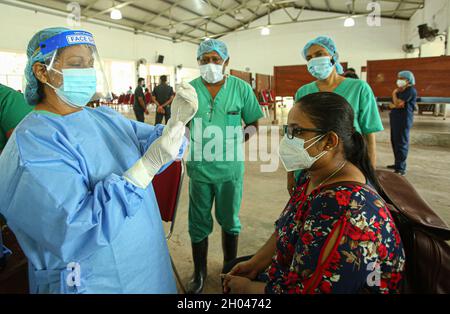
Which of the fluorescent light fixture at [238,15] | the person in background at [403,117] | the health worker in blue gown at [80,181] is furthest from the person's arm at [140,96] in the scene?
the fluorescent light fixture at [238,15]

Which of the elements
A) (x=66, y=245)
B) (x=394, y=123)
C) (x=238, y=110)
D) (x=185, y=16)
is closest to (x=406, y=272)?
(x=66, y=245)

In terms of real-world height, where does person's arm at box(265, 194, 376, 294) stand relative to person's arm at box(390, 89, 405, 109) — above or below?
below

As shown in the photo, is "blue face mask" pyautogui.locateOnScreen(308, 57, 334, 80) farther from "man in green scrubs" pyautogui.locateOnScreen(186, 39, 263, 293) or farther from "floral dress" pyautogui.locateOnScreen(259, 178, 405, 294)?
"floral dress" pyautogui.locateOnScreen(259, 178, 405, 294)

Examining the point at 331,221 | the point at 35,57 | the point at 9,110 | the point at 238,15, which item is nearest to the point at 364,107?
the point at 331,221

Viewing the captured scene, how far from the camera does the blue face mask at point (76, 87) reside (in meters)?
0.92

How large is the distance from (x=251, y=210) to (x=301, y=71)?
462cm

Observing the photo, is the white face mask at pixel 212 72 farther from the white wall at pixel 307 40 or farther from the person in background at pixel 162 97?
the white wall at pixel 307 40

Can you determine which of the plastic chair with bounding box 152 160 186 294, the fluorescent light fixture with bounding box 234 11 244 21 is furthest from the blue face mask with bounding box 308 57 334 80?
the fluorescent light fixture with bounding box 234 11 244 21

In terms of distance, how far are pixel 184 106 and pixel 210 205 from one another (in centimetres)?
90

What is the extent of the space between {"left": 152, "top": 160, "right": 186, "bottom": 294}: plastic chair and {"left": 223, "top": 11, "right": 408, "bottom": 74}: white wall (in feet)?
39.0

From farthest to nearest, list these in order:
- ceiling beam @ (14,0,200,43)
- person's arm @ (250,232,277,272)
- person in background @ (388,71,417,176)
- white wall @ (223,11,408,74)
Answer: white wall @ (223,11,408,74), ceiling beam @ (14,0,200,43), person in background @ (388,71,417,176), person's arm @ (250,232,277,272)

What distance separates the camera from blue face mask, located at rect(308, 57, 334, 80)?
1.88m

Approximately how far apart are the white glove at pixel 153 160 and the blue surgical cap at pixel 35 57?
16.7 inches

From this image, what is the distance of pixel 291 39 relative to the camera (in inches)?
562
